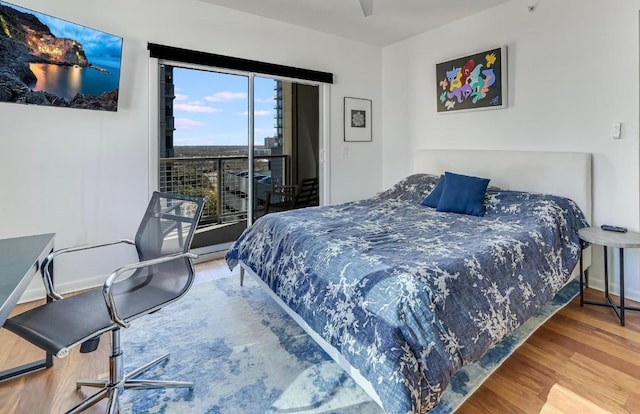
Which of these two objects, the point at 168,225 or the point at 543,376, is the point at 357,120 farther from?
the point at 543,376

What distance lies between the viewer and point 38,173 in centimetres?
274

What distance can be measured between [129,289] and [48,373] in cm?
69

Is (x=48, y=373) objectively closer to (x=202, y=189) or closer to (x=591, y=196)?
(x=202, y=189)

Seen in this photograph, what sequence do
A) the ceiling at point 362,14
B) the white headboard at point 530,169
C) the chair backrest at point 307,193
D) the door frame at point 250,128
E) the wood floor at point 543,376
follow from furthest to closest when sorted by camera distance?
the chair backrest at point 307,193 < the ceiling at point 362,14 < the door frame at point 250,128 < the white headboard at point 530,169 < the wood floor at point 543,376

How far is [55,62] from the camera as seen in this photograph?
2.58 m

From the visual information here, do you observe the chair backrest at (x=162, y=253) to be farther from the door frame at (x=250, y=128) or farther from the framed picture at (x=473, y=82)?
the framed picture at (x=473, y=82)

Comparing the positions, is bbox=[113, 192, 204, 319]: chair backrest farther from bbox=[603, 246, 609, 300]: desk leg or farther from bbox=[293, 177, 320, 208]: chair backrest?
bbox=[603, 246, 609, 300]: desk leg

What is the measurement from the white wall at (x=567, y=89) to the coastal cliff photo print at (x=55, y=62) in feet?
10.8

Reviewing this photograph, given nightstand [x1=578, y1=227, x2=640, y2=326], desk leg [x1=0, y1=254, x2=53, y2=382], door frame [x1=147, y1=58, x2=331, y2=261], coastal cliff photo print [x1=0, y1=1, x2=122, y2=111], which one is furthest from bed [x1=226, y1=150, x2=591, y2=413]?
coastal cliff photo print [x1=0, y1=1, x2=122, y2=111]

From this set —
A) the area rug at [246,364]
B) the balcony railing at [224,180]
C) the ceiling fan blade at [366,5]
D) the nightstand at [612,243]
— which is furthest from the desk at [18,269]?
the nightstand at [612,243]

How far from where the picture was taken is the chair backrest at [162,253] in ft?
5.51

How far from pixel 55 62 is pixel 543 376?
12.1ft

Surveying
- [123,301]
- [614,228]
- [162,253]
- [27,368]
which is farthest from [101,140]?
[614,228]

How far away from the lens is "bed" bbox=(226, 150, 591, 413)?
56.9 inches
